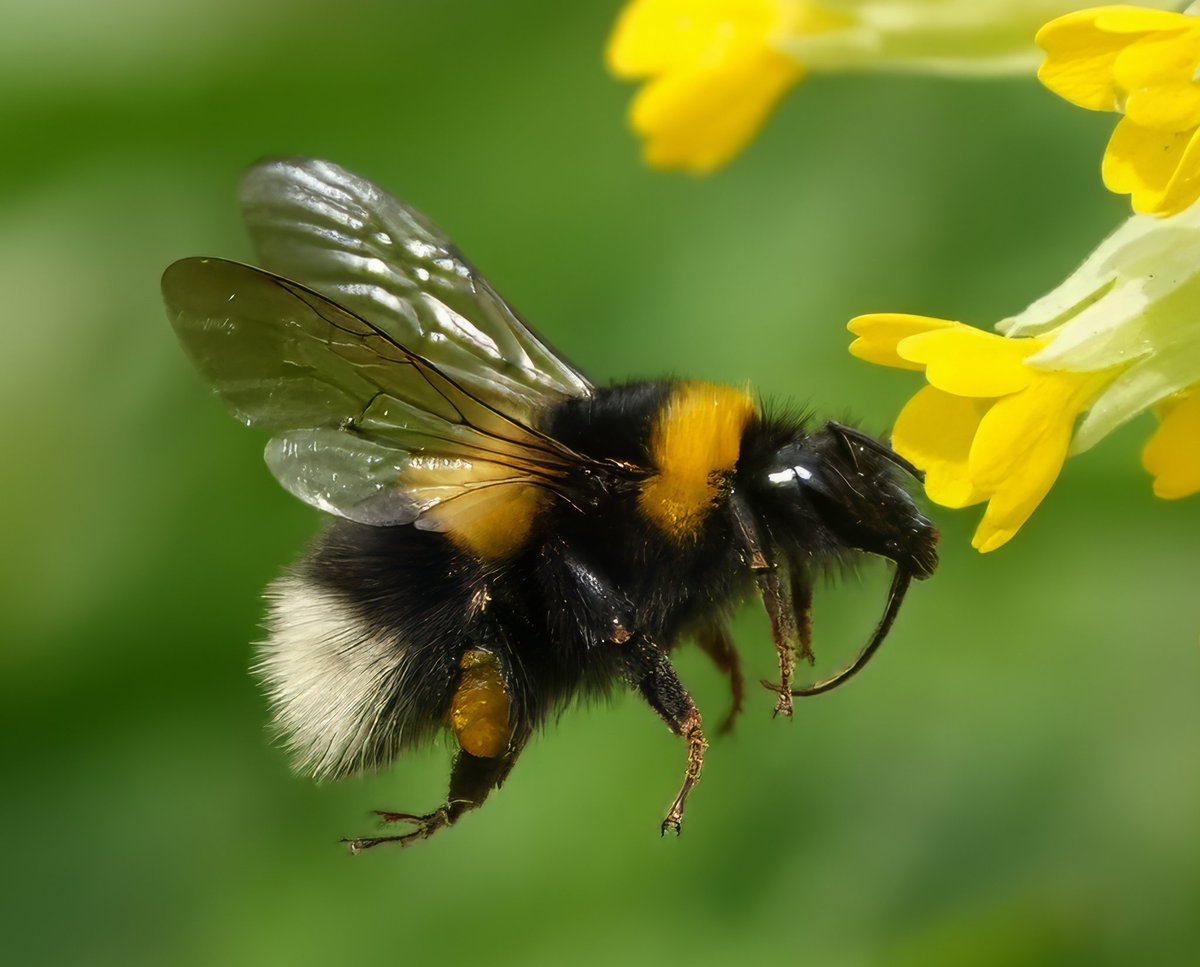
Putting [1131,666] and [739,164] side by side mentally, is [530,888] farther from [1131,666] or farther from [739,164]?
[739,164]

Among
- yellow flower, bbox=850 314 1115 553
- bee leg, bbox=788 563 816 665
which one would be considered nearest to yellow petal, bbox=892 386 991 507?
yellow flower, bbox=850 314 1115 553

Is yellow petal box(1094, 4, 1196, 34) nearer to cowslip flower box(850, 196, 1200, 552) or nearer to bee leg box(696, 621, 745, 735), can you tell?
cowslip flower box(850, 196, 1200, 552)

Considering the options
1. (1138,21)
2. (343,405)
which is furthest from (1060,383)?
(343,405)

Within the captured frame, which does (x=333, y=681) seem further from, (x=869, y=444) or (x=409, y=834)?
(x=869, y=444)

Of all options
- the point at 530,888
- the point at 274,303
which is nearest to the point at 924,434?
the point at 274,303

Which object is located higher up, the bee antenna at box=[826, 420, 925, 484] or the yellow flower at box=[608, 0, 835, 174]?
the yellow flower at box=[608, 0, 835, 174]

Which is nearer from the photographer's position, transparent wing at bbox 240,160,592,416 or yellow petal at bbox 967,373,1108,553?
yellow petal at bbox 967,373,1108,553
